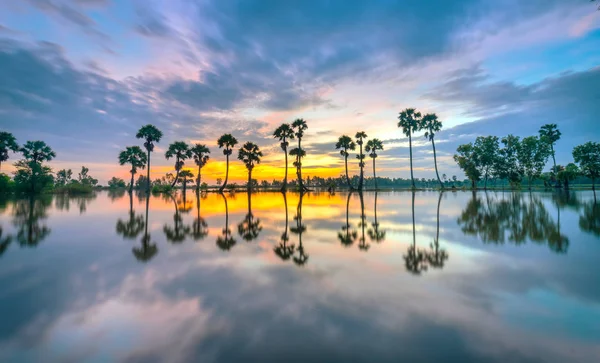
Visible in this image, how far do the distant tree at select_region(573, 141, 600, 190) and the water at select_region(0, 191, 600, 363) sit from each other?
226 feet

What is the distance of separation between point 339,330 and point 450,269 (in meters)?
3.79

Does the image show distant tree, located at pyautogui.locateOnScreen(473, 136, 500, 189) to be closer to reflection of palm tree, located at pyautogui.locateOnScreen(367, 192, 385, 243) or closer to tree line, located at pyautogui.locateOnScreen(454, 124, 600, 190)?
tree line, located at pyautogui.locateOnScreen(454, 124, 600, 190)

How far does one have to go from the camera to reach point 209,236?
10.1m

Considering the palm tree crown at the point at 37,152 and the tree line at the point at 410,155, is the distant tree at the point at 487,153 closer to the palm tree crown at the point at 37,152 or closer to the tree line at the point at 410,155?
the tree line at the point at 410,155

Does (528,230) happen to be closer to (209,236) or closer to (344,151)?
(209,236)

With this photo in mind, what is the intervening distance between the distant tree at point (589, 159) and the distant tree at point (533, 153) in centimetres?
622

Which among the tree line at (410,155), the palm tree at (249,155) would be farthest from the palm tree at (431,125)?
the palm tree at (249,155)

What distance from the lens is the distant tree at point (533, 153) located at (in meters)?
62.2

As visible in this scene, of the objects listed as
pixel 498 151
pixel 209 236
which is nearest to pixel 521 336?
pixel 209 236

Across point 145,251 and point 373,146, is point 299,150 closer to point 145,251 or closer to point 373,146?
point 373,146

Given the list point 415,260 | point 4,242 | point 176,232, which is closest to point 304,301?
point 415,260

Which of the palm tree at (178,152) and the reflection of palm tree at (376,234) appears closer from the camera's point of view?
the reflection of palm tree at (376,234)

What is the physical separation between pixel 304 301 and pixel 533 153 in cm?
8094

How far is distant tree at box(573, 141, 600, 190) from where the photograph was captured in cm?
5475
